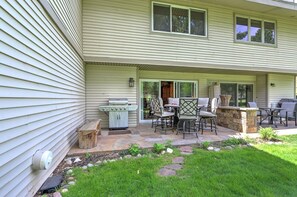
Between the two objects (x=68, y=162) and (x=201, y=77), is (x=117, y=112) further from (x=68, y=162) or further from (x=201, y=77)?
(x=201, y=77)

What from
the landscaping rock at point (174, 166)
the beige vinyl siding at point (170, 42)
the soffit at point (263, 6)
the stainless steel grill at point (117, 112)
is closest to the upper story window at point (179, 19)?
the beige vinyl siding at point (170, 42)

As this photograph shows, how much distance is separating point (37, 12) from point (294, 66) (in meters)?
10.9

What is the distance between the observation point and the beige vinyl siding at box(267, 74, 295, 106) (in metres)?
9.45

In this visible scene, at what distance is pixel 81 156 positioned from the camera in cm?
378

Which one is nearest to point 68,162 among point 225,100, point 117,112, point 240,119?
point 117,112

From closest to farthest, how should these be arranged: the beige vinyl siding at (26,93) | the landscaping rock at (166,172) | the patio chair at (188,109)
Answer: the beige vinyl siding at (26,93), the landscaping rock at (166,172), the patio chair at (188,109)

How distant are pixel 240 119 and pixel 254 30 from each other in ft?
15.7

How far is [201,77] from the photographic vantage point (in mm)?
9008

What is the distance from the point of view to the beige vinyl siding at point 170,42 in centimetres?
627

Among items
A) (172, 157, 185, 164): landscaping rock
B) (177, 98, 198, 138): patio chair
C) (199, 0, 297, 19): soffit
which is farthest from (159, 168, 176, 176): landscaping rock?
(199, 0, 297, 19): soffit

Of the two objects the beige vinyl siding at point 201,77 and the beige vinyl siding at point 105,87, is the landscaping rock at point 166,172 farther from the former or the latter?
the beige vinyl siding at point 201,77

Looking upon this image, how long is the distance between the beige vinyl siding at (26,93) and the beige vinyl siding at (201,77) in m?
5.33

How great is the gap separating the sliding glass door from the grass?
6196 mm

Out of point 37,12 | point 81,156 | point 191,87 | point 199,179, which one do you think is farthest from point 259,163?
point 191,87
